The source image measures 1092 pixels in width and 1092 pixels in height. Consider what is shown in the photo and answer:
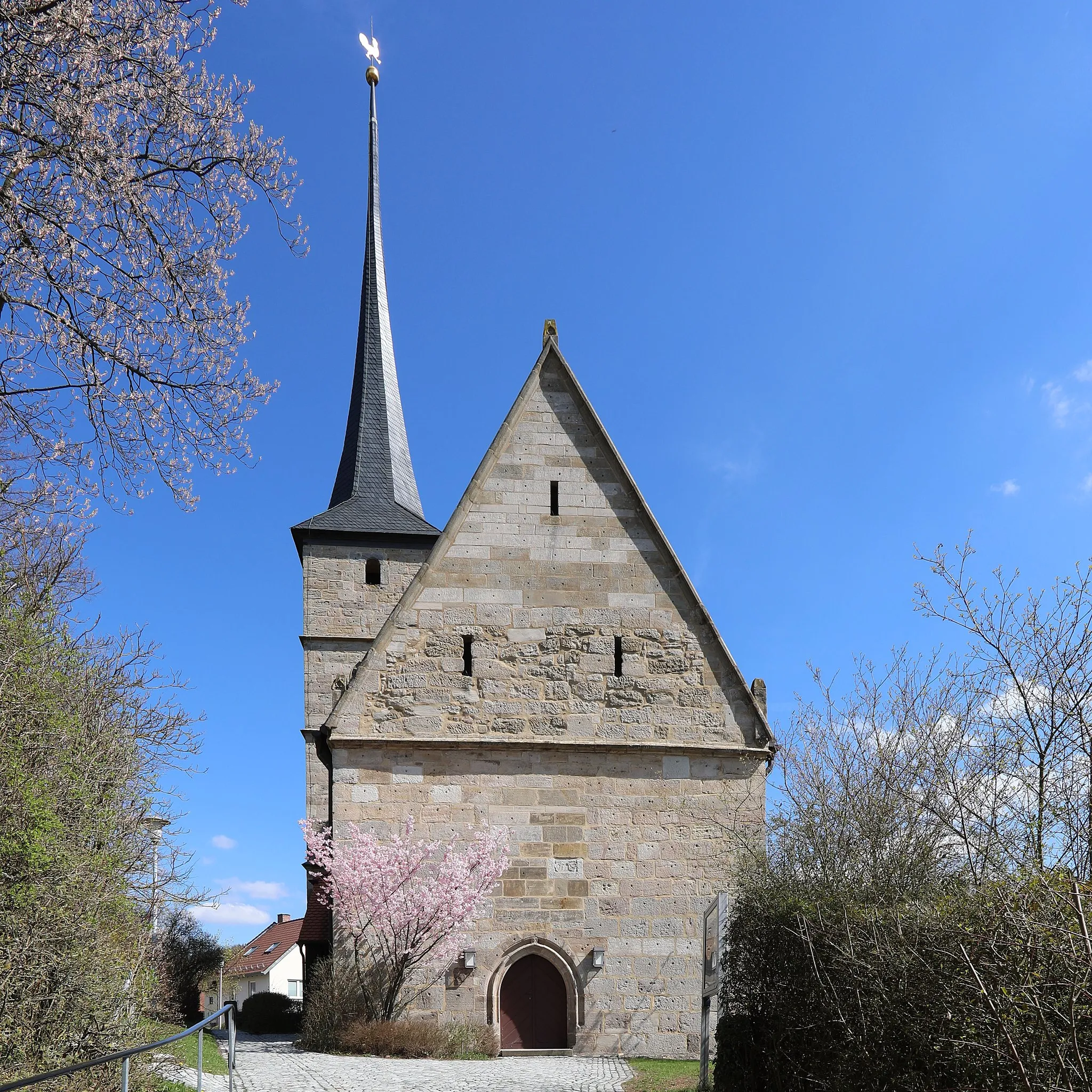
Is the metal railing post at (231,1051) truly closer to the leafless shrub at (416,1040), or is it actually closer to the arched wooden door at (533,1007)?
the leafless shrub at (416,1040)

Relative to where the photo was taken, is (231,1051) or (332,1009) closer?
(231,1051)

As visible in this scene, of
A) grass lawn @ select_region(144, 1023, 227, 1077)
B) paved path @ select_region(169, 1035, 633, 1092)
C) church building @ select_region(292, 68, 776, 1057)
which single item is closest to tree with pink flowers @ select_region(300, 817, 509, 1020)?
church building @ select_region(292, 68, 776, 1057)

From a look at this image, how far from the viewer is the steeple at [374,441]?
1002 inches

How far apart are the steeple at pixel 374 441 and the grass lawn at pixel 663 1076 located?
15199 millimetres

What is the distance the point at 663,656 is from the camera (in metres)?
13.7

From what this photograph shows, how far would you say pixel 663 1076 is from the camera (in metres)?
10.6

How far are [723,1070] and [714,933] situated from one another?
1.85 metres

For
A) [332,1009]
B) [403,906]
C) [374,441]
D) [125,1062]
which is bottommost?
[332,1009]

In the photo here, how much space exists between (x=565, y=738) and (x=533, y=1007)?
3373 mm

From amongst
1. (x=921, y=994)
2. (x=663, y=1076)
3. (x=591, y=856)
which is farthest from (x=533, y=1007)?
(x=921, y=994)

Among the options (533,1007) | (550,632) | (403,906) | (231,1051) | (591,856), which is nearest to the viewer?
(231,1051)

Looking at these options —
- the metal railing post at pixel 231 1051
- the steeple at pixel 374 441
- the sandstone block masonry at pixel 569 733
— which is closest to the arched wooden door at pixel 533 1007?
the sandstone block masonry at pixel 569 733

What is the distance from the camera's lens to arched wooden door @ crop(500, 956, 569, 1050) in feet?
40.9

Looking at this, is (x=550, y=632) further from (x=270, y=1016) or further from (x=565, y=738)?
(x=270, y=1016)
